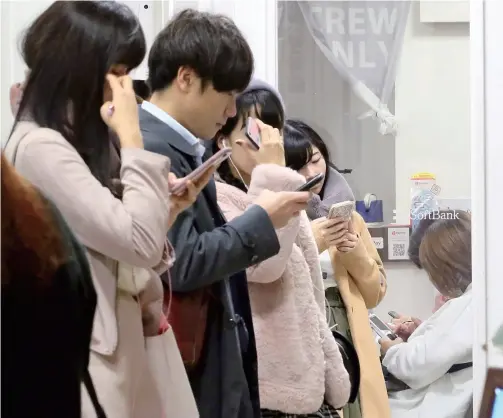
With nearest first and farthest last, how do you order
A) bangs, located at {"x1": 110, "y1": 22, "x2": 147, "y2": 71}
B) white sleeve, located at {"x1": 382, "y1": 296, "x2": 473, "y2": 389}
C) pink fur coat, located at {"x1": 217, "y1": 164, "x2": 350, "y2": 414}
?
bangs, located at {"x1": 110, "y1": 22, "x2": 147, "y2": 71} → pink fur coat, located at {"x1": 217, "y1": 164, "x2": 350, "y2": 414} → white sleeve, located at {"x1": 382, "y1": 296, "x2": 473, "y2": 389}

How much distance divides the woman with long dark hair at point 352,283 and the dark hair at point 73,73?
71cm

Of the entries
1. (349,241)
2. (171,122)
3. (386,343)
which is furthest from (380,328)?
(171,122)

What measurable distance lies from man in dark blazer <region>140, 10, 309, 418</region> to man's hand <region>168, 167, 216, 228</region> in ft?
0.20

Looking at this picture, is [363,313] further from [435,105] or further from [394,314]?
[435,105]

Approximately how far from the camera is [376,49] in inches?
75.5

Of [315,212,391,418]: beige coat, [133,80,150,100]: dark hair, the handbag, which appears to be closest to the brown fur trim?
[133,80,150,100]: dark hair

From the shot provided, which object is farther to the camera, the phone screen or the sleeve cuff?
the phone screen

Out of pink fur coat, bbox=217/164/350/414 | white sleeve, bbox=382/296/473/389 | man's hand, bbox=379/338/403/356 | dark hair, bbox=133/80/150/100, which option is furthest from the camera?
man's hand, bbox=379/338/403/356

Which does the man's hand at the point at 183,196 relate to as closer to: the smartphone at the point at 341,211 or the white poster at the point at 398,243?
the smartphone at the point at 341,211

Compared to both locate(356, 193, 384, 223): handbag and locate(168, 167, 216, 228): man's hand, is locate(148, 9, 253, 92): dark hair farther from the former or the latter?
locate(356, 193, 384, 223): handbag

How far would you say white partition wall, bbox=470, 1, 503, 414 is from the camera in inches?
56.2

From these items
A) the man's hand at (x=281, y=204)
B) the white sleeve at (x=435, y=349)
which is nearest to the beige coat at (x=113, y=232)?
the man's hand at (x=281, y=204)

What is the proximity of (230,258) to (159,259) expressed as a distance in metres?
0.13

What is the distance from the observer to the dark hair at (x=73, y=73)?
0.80 metres
